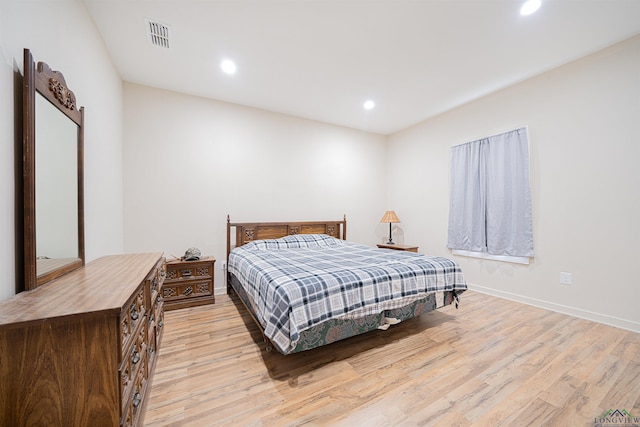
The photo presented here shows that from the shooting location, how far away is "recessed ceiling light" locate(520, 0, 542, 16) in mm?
1925

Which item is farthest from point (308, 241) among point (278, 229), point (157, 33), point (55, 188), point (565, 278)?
point (565, 278)

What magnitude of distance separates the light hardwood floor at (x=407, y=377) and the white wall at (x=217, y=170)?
1306mm

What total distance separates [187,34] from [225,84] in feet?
2.78

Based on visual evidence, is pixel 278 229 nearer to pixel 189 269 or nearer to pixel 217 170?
pixel 217 170

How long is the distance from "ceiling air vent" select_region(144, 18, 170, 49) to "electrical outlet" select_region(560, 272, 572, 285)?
480cm

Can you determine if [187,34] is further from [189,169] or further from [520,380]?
[520,380]

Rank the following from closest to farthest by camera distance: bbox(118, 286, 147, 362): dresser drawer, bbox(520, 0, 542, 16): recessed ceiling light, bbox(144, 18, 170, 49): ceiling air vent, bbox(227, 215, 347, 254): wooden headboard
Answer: bbox(118, 286, 147, 362): dresser drawer < bbox(520, 0, 542, 16): recessed ceiling light < bbox(144, 18, 170, 49): ceiling air vent < bbox(227, 215, 347, 254): wooden headboard

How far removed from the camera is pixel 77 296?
1.05 metres

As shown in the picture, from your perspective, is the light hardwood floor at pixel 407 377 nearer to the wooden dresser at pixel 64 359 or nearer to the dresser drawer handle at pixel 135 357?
the dresser drawer handle at pixel 135 357

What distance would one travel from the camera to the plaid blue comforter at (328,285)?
5.65ft

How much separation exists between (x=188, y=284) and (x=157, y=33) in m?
2.62

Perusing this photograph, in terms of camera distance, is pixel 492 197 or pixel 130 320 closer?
pixel 130 320

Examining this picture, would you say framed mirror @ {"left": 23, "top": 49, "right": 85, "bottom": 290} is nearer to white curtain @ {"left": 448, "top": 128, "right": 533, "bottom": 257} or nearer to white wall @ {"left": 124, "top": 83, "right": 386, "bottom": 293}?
white wall @ {"left": 124, "top": 83, "right": 386, "bottom": 293}

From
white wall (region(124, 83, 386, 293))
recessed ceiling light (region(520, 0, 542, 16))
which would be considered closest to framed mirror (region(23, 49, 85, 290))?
white wall (region(124, 83, 386, 293))
